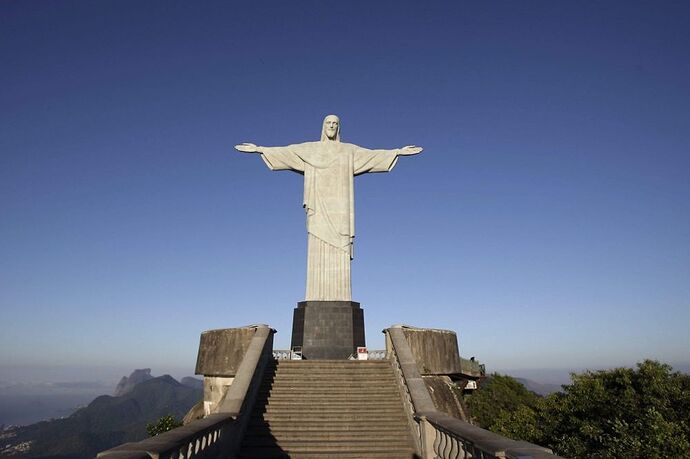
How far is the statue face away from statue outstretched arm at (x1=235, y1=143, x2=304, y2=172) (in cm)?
143

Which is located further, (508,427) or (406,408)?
(508,427)

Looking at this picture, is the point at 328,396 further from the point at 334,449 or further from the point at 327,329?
the point at 327,329

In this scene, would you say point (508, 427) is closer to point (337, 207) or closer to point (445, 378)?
point (445, 378)

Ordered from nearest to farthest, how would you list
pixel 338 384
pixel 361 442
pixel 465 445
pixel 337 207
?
1. pixel 465 445
2. pixel 361 442
3. pixel 338 384
4. pixel 337 207

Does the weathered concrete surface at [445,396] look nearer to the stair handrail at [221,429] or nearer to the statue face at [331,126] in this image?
the stair handrail at [221,429]

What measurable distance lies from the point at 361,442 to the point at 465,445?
11.8ft

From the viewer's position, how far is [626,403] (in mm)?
14094

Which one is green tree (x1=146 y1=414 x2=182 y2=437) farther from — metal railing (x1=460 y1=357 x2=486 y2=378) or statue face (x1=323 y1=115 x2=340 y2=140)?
statue face (x1=323 y1=115 x2=340 y2=140)

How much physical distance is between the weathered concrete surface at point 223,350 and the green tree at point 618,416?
10197mm

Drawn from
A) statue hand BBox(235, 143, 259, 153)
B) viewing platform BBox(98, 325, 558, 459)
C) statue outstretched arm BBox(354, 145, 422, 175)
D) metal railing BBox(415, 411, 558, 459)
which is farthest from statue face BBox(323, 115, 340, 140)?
metal railing BBox(415, 411, 558, 459)

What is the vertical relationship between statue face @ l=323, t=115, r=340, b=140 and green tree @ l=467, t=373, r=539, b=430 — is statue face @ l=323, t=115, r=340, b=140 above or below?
above

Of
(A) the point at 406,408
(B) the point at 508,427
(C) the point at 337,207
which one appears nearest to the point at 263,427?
(A) the point at 406,408

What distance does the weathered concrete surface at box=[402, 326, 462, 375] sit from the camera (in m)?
14.1

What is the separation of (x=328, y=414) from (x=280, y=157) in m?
10.3
